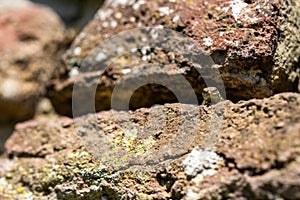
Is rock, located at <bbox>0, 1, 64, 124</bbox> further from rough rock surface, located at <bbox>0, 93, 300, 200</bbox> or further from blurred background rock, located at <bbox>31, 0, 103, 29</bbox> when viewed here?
rough rock surface, located at <bbox>0, 93, 300, 200</bbox>

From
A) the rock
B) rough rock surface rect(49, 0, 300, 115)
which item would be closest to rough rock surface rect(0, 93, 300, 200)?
rough rock surface rect(49, 0, 300, 115)

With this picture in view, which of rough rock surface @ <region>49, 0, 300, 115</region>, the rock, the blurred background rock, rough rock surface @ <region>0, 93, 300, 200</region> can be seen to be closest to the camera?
rough rock surface @ <region>0, 93, 300, 200</region>

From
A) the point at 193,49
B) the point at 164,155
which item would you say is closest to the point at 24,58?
the point at 193,49

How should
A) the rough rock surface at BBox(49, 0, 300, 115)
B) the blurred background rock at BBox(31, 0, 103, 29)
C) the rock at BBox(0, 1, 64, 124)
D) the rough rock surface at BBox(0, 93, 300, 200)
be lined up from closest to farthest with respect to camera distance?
the rough rock surface at BBox(0, 93, 300, 200), the rough rock surface at BBox(49, 0, 300, 115), the rock at BBox(0, 1, 64, 124), the blurred background rock at BBox(31, 0, 103, 29)

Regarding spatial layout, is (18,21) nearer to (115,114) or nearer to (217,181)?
(115,114)

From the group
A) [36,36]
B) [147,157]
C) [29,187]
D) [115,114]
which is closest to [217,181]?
[147,157]

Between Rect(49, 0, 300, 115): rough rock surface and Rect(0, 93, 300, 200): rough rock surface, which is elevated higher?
Rect(49, 0, 300, 115): rough rock surface

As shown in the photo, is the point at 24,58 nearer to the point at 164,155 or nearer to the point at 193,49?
the point at 193,49
